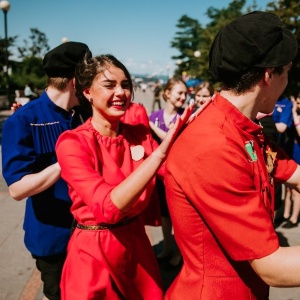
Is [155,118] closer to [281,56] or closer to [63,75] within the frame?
[63,75]

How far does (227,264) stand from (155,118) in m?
3.02

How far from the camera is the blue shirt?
81.7 inches

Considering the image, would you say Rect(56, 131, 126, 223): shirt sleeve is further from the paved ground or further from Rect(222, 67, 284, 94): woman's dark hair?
the paved ground

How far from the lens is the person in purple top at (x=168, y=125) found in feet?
12.2

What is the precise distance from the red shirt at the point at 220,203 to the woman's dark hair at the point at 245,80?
7 cm

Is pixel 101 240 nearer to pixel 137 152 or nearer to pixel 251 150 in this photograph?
pixel 137 152

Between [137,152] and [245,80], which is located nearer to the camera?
[245,80]

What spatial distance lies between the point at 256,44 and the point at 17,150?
1.46 metres

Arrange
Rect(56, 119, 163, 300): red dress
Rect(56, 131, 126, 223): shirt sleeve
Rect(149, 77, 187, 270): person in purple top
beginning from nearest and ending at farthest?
Rect(56, 131, 126, 223): shirt sleeve < Rect(56, 119, 163, 300): red dress < Rect(149, 77, 187, 270): person in purple top

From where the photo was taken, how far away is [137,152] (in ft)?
6.24

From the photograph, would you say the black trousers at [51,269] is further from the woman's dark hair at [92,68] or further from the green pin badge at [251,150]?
the green pin badge at [251,150]

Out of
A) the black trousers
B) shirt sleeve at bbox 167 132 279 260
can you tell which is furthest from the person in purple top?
shirt sleeve at bbox 167 132 279 260

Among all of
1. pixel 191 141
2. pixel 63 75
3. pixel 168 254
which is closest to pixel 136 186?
pixel 191 141

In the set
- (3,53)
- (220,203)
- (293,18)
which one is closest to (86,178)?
(220,203)
